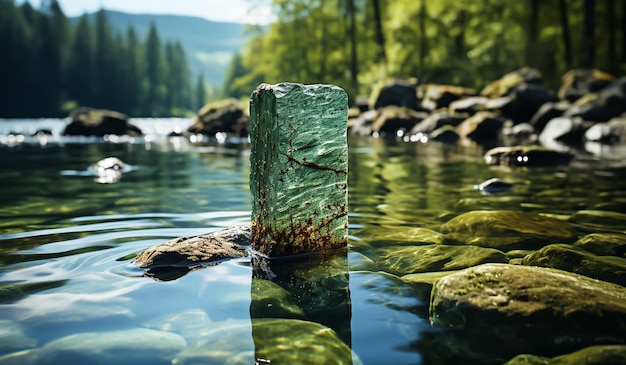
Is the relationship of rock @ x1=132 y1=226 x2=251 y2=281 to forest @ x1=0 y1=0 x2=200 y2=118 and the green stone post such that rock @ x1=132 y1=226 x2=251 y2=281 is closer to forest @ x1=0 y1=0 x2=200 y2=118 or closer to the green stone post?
the green stone post

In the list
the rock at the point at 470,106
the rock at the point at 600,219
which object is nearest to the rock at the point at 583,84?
the rock at the point at 470,106

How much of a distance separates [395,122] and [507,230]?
748 inches

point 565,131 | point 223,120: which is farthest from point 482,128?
point 223,120

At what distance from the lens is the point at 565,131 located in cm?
1692

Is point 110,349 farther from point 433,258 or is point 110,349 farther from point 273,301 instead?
point 433,258

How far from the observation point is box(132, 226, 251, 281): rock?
3.45 metres

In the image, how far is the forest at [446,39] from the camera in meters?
27.9

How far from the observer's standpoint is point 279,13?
41.3 meters

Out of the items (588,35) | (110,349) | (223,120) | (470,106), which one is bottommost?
(110,349)

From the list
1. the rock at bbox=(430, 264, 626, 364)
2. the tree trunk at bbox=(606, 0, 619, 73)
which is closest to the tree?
the tree trunk at bbox=(606, 0, 619, 73)

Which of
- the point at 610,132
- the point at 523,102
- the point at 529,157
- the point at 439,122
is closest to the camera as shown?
the point at 529,157

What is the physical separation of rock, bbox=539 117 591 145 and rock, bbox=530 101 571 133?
1.71 meters

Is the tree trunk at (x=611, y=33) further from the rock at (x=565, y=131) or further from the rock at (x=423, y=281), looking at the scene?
the rock at (x=423, y=281)

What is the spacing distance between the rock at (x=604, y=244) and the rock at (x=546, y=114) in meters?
16.3
